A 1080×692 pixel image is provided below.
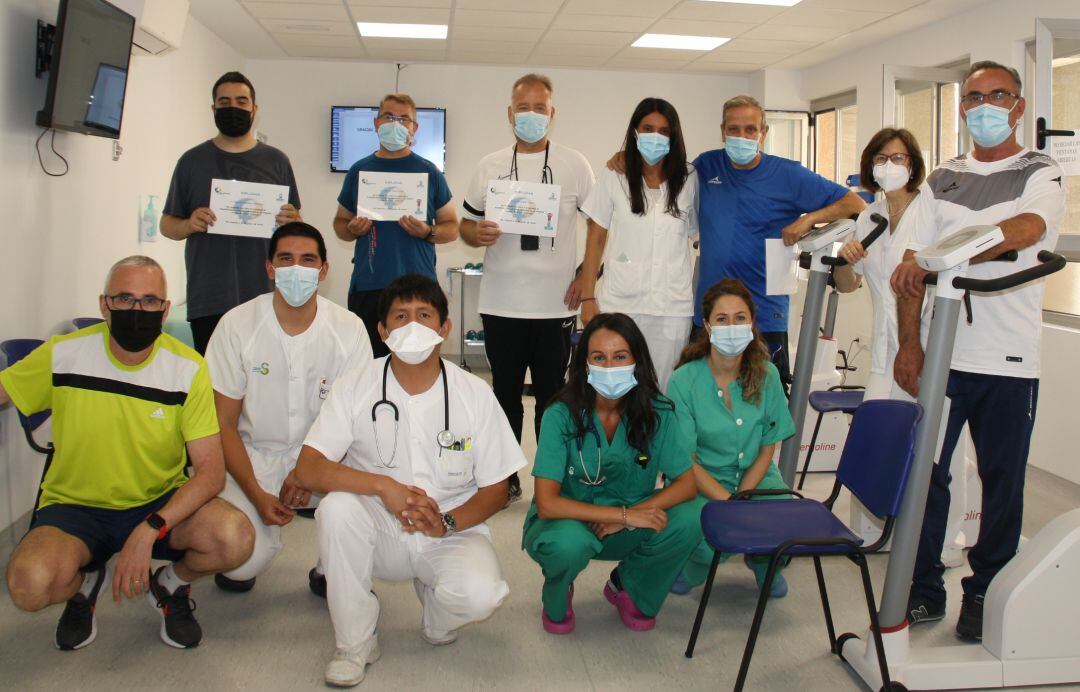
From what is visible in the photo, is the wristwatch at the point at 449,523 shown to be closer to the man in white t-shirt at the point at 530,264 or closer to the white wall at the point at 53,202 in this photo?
the man in white t-shirt at the point at 530,264

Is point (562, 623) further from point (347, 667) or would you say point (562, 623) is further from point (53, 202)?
point (53, 202)

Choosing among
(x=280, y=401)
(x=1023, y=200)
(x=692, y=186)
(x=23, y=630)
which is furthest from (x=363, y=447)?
(x=1023, y=200)

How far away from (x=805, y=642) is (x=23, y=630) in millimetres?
2404

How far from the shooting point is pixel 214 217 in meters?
3.42

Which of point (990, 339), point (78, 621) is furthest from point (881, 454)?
point (78, 621)

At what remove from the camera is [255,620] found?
2.73m

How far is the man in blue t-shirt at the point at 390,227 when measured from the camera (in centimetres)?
364

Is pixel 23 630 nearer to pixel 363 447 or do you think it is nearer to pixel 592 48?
pixel 363 447

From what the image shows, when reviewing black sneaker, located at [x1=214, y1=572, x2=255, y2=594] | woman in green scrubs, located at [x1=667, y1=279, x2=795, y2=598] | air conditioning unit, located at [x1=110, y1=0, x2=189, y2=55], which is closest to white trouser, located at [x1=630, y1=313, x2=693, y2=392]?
woman in green scrubs, located at [x1=667, y1=279, x2=795, y2=598]

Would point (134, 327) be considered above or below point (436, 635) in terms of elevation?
above

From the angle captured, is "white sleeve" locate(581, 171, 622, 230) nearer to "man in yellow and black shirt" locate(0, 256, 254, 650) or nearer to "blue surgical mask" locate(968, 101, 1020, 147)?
"blue surgical mask" locate(968, 101, 1020, 147)

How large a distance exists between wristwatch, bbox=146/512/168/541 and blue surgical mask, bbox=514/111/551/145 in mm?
2038

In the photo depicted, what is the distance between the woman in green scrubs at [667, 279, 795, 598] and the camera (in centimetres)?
283

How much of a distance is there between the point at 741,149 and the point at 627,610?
1.74 m
